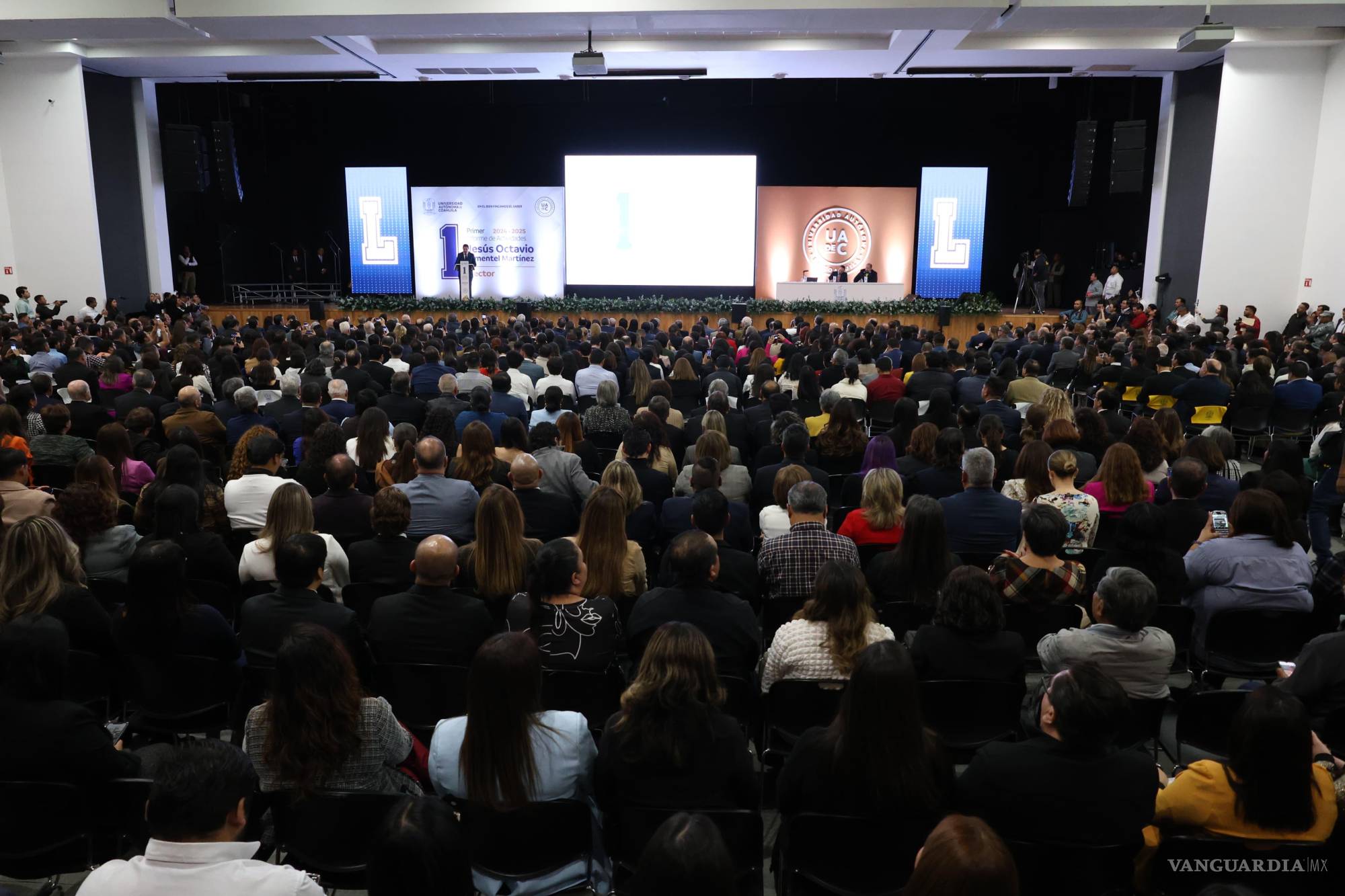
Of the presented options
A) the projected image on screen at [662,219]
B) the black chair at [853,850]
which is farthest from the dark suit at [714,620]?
the projected image on screen at [662,219]

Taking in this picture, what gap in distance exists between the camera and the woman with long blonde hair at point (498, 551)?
14.1 feet

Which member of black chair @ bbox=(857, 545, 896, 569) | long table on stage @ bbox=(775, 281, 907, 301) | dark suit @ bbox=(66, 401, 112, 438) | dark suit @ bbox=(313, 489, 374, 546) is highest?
long table on stage @ bbox=(775, 281, 907, 301)

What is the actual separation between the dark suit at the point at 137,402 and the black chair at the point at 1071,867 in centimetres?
726

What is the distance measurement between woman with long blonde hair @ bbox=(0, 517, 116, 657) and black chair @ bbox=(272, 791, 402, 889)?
5.02ft

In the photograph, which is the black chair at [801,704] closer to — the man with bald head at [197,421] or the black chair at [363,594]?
the black chair at [363,594]

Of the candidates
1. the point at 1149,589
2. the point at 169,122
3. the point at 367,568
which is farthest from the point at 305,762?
the point at 169,122

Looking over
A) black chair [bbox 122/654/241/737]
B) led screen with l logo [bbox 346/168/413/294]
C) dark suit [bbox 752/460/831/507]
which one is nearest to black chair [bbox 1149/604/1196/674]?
dark suit [bbox 752/460/831/507]

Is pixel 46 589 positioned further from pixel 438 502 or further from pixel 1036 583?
pixel 1036 583

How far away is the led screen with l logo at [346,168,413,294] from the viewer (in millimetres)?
22047

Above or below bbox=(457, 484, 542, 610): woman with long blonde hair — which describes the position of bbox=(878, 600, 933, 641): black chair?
below

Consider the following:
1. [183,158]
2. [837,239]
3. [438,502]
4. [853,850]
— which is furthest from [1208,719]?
[837,239]

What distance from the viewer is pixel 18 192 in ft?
57.3

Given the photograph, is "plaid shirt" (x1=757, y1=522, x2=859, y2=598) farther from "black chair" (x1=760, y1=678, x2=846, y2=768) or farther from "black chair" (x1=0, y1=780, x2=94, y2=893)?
"black chair" (x1=0, y1=780, x2=94, y2=893)

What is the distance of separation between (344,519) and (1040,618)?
3.47 metres
